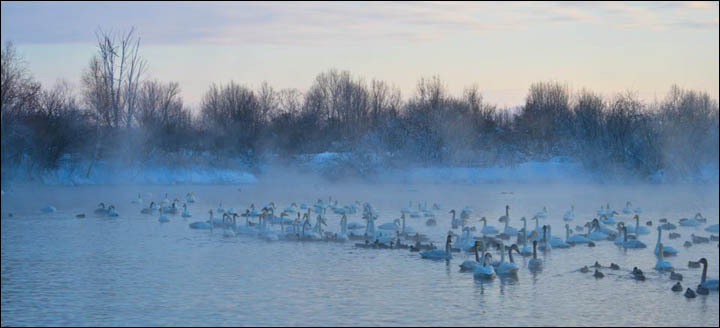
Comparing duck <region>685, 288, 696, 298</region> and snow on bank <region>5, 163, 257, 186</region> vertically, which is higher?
snow on bank <region>5, 163, 257, 186</region>

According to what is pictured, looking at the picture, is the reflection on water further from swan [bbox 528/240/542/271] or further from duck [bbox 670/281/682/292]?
swan [bbox 528/240/542/271]

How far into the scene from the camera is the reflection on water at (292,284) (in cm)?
1255

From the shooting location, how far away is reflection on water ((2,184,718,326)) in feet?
41.2

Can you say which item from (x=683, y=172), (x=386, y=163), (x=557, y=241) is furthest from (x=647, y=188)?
(x=557, y=241)

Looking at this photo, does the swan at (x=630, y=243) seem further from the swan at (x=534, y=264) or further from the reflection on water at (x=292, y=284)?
the swan at (x=534, y=264)

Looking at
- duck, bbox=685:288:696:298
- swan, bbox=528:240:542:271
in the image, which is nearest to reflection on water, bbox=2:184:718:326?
duck, bbox=685:288:696:298

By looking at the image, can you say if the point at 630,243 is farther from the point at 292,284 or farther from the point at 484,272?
the point at 292,284

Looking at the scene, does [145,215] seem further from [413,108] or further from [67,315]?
[413,108]

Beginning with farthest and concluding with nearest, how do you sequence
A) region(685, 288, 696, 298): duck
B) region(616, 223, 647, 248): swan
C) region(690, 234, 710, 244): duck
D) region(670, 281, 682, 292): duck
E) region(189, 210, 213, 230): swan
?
region(189, 210, 213, 230): swan → region(690, 234, 710, 244): duck → region(616, 223, 647, 248): swan → region(670, 281, 682, 292): duck → region(685, 288, 696, 298): duck

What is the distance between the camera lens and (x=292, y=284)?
604 inches

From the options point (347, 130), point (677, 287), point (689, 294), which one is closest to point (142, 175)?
point (347, 130)

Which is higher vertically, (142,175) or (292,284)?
(142,175)

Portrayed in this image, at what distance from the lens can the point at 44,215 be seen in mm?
28453

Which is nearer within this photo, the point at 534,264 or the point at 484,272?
the point at 484,272
